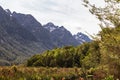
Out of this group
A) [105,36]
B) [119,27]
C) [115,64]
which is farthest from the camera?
[115,64]

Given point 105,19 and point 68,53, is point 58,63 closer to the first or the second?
point 68,53

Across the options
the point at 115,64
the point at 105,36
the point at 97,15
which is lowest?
the point at 115,64

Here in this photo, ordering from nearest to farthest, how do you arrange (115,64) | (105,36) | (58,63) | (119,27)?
(119,27)
(105,36)
(115,64)
(58,63)

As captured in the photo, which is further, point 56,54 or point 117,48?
point 56,54

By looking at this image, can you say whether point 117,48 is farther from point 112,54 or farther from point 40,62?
point 40,62

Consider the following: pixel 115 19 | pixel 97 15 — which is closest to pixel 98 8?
pixel 97 15

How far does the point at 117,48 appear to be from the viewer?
14984 millimetres

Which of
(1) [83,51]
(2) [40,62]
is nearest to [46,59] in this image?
Result: (2) [40,62]

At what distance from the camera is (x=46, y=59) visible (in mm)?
72938

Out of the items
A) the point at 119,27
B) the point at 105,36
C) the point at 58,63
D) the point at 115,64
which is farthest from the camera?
the point at 58,63

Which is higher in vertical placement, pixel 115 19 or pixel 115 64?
pixel 115 19

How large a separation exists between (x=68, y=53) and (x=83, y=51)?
368 cm

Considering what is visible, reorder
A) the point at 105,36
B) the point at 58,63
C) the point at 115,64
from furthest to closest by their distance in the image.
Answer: the point at 58,63, the point at 115,64, the point at 105,36

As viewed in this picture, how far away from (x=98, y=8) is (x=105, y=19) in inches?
25.1
